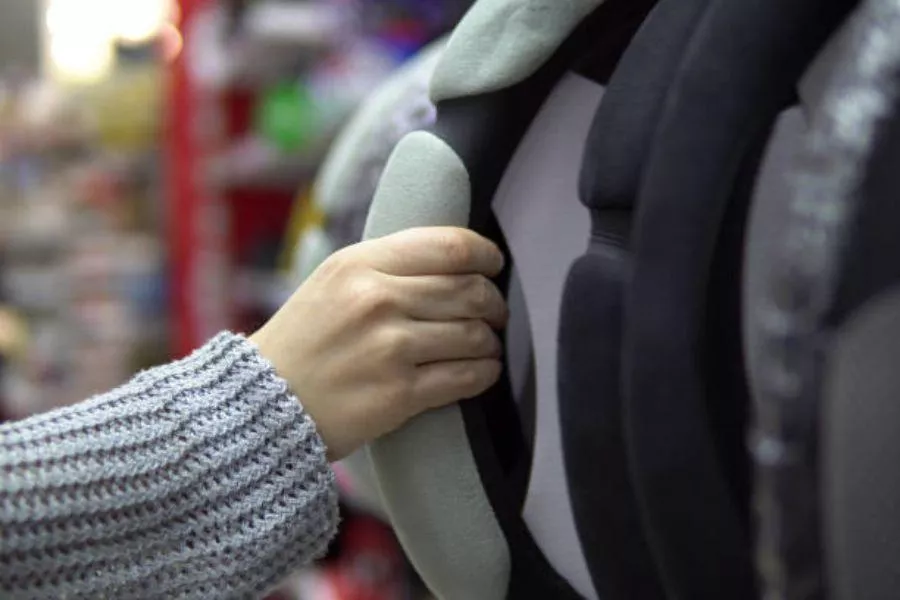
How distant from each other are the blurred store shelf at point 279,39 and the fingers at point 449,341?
1.49 metres

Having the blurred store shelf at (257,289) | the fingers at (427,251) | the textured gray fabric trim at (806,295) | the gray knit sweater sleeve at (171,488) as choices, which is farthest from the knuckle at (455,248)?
the blurred store shelf at (257,289)

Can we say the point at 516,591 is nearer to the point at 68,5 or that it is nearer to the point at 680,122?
the point at 680,122

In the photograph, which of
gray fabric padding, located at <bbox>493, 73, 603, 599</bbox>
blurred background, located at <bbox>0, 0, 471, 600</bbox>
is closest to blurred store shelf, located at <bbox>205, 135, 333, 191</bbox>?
blurred background, located at <bbox>0, 0, 471, 600</bbox>

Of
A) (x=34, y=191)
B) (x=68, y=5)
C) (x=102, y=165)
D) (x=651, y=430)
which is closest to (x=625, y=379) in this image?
(x=651, y=430)

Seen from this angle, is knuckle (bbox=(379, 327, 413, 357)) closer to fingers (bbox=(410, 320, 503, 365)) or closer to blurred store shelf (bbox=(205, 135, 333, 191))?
fingers (bbox=(410, 320, 503, 365))

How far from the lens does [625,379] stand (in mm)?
474

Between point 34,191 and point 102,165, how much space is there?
48cm

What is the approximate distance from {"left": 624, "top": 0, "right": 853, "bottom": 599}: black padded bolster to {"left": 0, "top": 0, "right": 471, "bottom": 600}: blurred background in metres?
0.43

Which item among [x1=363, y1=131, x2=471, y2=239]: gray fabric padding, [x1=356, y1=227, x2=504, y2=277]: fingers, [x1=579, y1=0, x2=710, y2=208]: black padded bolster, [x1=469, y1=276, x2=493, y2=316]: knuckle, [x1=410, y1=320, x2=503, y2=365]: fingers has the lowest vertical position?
[x1=410, y1=320, x2=503, y2=365]: fingers

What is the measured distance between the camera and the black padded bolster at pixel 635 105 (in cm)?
52

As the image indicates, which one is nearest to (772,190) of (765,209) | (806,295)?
(765,209)

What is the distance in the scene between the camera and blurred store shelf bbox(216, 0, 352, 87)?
2.11 m

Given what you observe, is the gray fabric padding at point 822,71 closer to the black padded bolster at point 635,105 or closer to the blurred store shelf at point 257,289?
the black padded bolster at point 635,105

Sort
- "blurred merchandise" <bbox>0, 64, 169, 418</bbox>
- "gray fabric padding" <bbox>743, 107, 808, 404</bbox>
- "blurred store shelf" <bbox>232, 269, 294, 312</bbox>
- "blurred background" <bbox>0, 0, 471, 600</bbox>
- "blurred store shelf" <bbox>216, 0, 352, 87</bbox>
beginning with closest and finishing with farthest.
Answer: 1. "gray fabric padding" <bbox>743, 107, 808, 404</bbox>
2. "blurred background" <bbox>0, 0, 471, 600</bbox>
3. "blurred store shelf" <bbox>216, 0, 352, 87</bbox>
4. "blurred store shelf" <bbox>232, 269, 294, 312</bbox>
5. "blurred merchandise" <bbox>0, 64, 169, 418</bbox>
